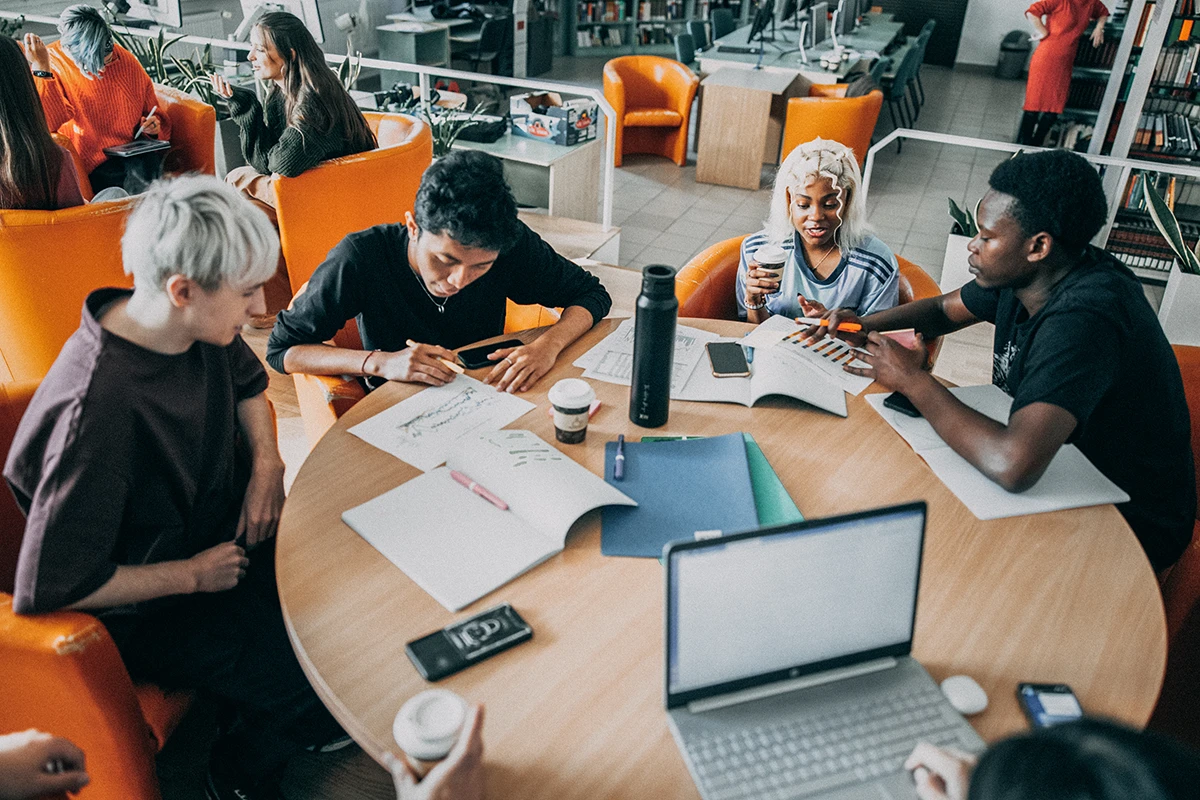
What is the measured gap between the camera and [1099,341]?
1548 millimetres

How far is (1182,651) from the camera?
155cm

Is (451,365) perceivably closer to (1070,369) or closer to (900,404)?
(900,404)

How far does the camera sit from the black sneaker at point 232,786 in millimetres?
1637

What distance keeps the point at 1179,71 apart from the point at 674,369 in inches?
197

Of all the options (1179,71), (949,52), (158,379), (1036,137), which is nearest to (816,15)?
(1036,137)

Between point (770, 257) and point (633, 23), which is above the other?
point (633, 23)

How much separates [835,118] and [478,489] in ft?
16.3

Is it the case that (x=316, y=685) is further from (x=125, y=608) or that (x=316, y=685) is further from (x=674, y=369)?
(x=674, y=369)

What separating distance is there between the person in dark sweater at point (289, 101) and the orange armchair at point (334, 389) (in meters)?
1.38

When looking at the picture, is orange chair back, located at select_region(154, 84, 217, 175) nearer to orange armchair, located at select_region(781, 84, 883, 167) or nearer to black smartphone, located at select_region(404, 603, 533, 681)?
orange armchair, located at select_region(781, 84, 883, 167)

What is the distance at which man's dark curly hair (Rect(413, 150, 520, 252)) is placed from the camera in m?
1.75

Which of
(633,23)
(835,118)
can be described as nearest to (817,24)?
(835,118)

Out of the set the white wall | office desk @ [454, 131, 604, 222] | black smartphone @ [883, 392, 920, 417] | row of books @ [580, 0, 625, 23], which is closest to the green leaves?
black smartphone @ [883, 392, 920, 417]

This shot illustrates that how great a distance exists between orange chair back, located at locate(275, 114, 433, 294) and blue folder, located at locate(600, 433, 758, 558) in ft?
7.03
